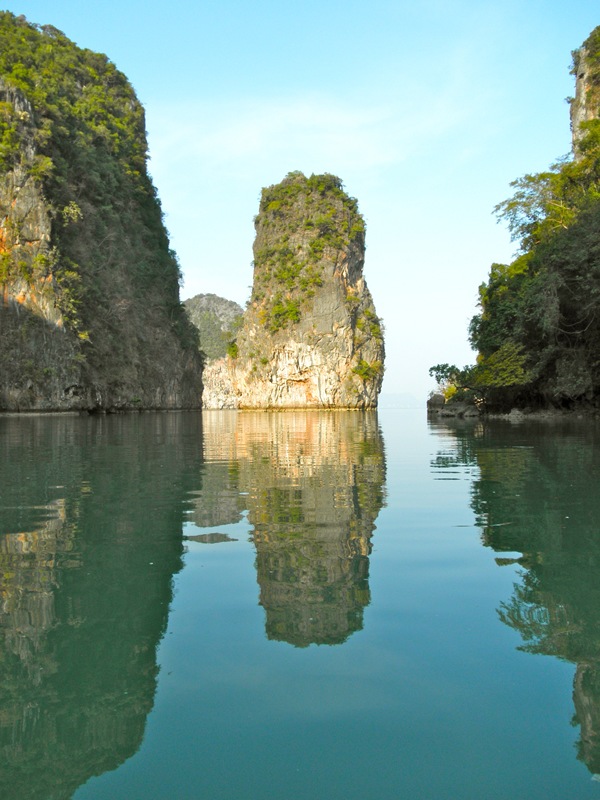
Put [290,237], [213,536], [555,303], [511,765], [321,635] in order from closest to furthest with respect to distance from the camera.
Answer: [511,765], [321,635], [213,536], [555,303], [290,237]

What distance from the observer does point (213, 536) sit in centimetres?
566

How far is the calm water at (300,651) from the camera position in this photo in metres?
2.20

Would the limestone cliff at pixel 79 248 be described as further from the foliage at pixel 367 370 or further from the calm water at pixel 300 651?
the calm water at pixel 300 651

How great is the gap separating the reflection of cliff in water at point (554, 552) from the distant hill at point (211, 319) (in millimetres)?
162507

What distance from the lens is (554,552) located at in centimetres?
493

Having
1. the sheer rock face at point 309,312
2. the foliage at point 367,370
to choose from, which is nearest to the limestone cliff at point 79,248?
the sheer rock face at point 309,312

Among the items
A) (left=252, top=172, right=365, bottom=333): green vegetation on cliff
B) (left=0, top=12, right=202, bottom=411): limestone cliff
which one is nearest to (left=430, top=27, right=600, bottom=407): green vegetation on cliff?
(left=0, top=12, right=202, bottom=411): limestone cliff

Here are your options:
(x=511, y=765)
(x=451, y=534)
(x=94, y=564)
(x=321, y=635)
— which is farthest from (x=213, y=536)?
(x=511, y=765)

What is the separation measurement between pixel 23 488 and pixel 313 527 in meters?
4.17

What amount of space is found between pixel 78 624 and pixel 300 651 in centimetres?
121

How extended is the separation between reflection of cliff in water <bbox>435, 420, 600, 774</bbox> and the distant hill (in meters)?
163

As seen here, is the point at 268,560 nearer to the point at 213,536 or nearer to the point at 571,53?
the point at 213,536

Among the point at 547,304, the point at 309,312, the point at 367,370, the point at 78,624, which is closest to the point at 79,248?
the point at 547,304

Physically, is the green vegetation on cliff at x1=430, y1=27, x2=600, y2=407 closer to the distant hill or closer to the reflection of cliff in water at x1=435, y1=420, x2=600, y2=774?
the reflection of cliff in water at x1=435, y1=420, x2=600, y2=774
